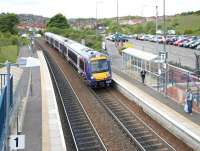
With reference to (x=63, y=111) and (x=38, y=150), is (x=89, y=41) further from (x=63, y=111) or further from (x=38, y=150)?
(x=38, y=150)

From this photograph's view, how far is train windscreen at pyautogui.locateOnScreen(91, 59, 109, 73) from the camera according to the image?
3206cm

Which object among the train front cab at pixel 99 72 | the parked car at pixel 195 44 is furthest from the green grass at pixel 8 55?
the parked car at pixel 195 44

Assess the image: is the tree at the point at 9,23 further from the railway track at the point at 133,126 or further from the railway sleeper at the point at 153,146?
the railway sleeper at the point at 153,146

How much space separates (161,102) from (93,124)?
4.86 meters

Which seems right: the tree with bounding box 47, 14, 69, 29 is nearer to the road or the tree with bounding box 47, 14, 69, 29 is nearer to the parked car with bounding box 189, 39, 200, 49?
the road

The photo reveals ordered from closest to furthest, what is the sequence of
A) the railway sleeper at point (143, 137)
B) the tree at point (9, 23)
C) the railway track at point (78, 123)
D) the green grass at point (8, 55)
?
the railway track at point (78, 123)
the railway sleeper at point (143, 137)
the green grass at point (8, 55)
the tree at point (9, 23)

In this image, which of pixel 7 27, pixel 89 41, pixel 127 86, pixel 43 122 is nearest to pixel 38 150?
pixel 43 122

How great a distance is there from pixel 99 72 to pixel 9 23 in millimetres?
82208

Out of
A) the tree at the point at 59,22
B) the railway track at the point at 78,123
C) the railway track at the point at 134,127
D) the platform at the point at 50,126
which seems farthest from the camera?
the tree at the point at 59,22

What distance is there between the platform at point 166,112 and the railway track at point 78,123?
10.9 ft

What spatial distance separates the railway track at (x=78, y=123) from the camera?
19.5m

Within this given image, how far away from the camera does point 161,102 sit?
1019 inches

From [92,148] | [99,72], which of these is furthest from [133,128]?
[99,72]

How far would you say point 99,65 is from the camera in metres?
32.2
